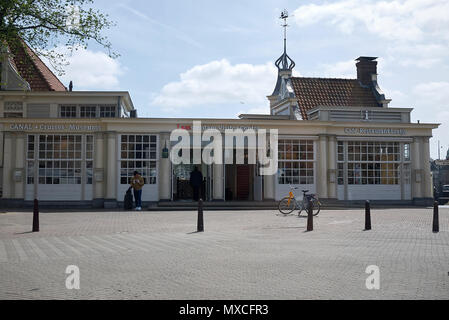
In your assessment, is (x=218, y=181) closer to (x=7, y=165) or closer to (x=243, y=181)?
(x=243, y=181)

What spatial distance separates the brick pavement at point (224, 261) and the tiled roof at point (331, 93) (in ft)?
68.7

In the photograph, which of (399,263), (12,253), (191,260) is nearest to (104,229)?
(12,253)

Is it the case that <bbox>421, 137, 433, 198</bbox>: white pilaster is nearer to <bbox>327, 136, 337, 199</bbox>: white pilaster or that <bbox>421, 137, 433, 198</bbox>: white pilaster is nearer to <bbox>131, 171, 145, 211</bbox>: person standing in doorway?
<bbox>327, 136, 337, 199</bbox>: white pilaster

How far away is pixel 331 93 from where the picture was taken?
3550cm

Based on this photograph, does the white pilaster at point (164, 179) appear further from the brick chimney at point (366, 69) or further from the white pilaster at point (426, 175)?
the brick chimney at point (366, 69)

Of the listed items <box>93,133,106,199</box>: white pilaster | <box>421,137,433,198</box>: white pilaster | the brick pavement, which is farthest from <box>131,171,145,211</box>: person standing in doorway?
<box>421,137,433,198</box>: white pilaster

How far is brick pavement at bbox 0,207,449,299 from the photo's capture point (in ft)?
19.6

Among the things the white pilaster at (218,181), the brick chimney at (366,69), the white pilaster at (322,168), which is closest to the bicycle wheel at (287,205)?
the white pilaster at (218,181)

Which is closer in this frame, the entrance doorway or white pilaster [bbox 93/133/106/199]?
white pilaster [bbox 93/133/106/199]

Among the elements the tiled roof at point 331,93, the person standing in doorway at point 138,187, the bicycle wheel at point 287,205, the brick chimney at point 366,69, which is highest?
the brick chimney at point 366,69

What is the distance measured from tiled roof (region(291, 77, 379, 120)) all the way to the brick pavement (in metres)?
20.9

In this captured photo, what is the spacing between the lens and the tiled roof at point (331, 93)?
34287mm
